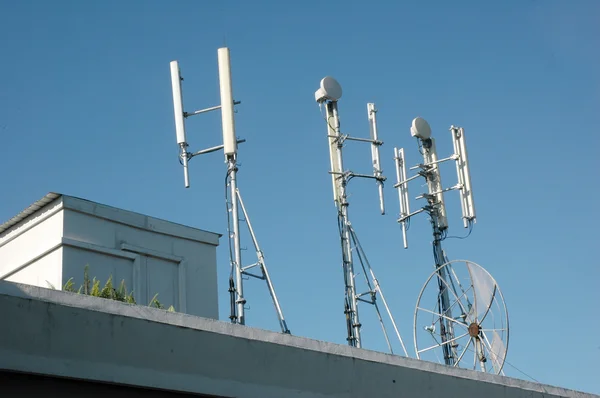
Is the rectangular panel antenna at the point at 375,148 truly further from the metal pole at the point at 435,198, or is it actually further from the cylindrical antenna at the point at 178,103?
the cylindrical antenna at the point at 178,103

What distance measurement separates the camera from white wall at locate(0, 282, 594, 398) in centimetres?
738

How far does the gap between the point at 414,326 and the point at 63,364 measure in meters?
8.09

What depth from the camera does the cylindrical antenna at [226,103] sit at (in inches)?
695

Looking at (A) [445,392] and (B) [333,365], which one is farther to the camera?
(A) [445,392]

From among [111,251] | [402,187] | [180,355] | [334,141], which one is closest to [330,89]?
[334,141]

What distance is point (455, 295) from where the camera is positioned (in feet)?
52.1

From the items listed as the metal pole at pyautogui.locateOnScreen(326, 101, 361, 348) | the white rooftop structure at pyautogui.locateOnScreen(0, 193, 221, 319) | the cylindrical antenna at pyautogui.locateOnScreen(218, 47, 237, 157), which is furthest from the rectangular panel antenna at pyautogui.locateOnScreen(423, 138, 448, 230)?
the cylindrical antenna at pyautogui.locateOnScreen(218, 47, 237, 157)

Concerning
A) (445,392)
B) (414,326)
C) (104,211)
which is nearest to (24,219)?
(104,211)

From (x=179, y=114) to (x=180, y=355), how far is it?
10.7 meters

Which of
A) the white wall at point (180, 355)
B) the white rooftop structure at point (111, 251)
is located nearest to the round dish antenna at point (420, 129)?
the white rooftop structure at point (111, 251)

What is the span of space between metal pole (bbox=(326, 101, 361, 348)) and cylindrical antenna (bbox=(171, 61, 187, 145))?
12.2 ft

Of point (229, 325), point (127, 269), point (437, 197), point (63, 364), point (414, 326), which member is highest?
point (437, 197)

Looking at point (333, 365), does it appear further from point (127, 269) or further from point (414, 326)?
point (127, 269)

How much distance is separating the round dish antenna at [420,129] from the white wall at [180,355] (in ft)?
41.0
